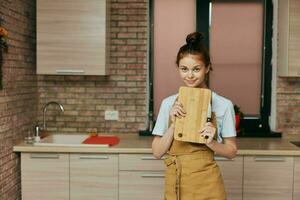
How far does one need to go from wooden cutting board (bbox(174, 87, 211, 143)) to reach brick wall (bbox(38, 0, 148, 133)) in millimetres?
2041

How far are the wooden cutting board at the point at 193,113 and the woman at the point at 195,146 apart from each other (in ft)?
0.09

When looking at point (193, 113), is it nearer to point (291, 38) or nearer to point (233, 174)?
point (233, 174)

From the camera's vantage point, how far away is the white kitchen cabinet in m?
3.28

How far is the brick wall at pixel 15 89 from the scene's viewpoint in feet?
10.3

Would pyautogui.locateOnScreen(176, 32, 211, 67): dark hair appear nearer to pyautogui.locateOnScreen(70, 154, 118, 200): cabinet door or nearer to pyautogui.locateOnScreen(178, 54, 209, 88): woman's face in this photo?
pyautogui.locateOnScreen(178, 54, 209, 88): woman's face

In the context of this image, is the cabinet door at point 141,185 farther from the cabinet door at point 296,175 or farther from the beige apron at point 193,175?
the beige apron at point 193,175

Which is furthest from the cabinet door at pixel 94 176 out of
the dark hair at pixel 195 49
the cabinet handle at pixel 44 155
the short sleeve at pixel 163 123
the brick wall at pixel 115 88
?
the dark hair at pixel 195 49

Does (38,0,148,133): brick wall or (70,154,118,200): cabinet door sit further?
(38,0,148,133): brick wall

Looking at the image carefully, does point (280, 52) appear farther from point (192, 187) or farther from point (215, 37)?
point (192, 187)

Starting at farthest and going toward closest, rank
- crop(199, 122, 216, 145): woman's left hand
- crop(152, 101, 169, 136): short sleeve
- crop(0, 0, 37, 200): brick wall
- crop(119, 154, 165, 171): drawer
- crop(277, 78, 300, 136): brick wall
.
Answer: crop(277, 78, 300, 136): brick wall
crop(119, 154, 165, 171): drawer
crop(0, 0, 37, 200): brick wall
crop(152, 101, 169, 136): short sleeve
crop(199, 122, 216, 145): woman's left hand

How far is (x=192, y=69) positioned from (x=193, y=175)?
498mm

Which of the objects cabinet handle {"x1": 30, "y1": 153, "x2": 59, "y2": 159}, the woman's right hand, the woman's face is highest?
the woman's face

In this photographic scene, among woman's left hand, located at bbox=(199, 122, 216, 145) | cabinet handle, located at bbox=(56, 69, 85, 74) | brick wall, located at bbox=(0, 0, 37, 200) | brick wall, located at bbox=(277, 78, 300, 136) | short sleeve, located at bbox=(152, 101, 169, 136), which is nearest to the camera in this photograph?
woman's left hand, located at bbox=(199, 122, 216, 145)

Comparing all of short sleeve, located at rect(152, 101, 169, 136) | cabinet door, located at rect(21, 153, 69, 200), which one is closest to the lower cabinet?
cabinet door, located at rect(21, 153, 69, 200)
